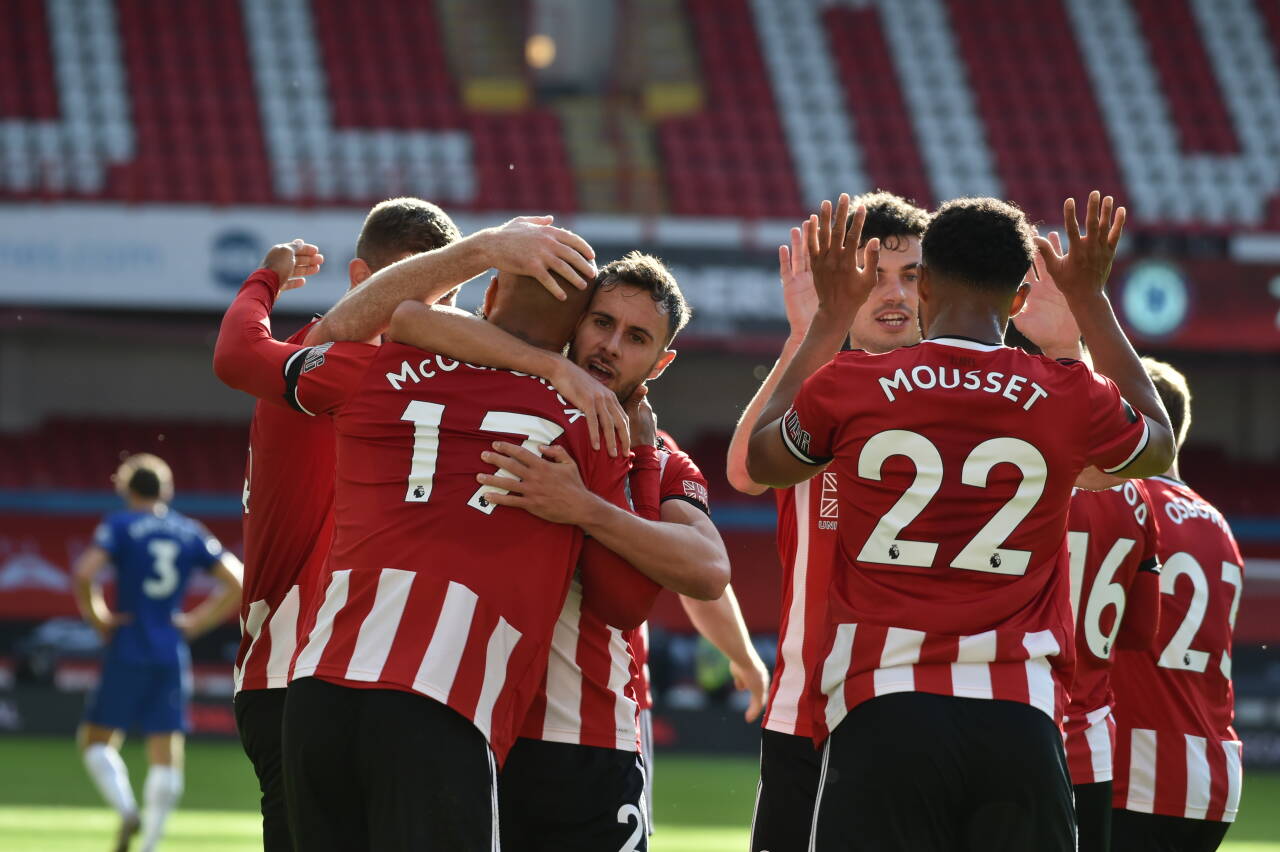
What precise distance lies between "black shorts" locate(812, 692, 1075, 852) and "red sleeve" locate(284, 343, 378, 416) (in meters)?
1.35

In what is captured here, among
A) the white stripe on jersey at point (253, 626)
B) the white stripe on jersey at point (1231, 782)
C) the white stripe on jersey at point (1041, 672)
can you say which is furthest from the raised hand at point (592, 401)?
the white stripe on jersey at point (1231, 782)

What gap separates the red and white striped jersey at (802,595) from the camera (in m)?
3.89

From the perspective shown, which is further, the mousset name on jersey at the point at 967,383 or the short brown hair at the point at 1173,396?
the short brown hair at the point at 1173,396

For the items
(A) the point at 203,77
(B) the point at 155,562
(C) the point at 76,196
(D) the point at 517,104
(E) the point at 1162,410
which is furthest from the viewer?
(D) the point at 517,104

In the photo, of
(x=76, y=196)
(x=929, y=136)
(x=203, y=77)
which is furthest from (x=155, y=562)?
(x=929, y=136)

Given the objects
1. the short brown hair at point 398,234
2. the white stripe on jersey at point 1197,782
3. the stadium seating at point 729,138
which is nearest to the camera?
the short brown hair at point 398,234

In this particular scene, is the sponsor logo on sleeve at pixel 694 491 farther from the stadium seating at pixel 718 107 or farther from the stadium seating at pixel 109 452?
the stadium seating at pixel 109 452

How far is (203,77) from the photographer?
19.5 metres

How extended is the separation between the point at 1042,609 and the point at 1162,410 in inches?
22.8

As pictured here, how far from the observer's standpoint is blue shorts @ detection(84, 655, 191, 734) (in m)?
8.85

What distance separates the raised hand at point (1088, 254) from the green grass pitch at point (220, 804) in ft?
18.0

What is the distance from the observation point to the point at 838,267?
350 cm

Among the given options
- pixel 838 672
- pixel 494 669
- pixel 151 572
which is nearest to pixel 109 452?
pixel 151 572

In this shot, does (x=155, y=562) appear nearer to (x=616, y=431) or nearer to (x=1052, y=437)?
(x=616, y=431)
